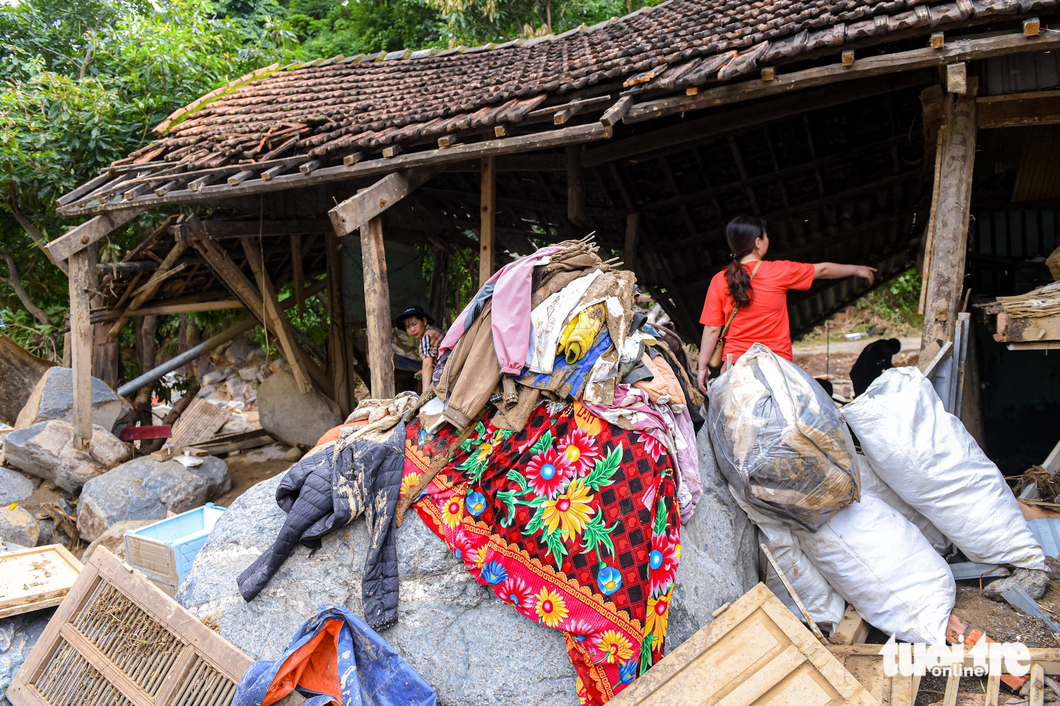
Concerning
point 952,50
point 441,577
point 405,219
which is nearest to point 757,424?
point 441,577

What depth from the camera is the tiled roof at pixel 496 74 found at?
3998mm

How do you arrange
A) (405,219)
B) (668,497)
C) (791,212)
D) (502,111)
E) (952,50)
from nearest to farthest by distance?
1. (668,497)
2. (952,50)
3. (502,111)
4. (791,212)
5. (405,219)

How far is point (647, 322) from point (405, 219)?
4756 mm

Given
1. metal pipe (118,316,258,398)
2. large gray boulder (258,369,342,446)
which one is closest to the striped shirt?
large gray boulder (258,369,342,446)

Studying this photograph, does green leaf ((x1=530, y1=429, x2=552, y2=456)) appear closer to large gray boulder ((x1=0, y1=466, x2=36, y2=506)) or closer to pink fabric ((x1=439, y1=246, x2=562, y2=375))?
pink fabric ((x1=439, y1=246, x2=562, y2=375))

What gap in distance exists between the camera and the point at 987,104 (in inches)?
157

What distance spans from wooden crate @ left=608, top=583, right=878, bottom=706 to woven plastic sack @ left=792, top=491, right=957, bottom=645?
1.78 ft

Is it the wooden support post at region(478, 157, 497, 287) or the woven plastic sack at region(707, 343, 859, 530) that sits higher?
the wooden support post at region(478, 157, 497, 287)

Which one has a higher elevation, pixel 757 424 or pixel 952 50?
pixel 952 50

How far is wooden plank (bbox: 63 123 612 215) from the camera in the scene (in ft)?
14.9

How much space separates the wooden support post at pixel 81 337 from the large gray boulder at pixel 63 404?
25.4 inches

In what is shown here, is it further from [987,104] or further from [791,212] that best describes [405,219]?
[987,104]

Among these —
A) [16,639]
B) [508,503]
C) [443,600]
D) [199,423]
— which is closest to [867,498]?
[508,503]

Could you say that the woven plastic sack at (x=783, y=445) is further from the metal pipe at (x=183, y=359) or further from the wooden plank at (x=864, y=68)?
the metal pipe at (x=183, y=359)
